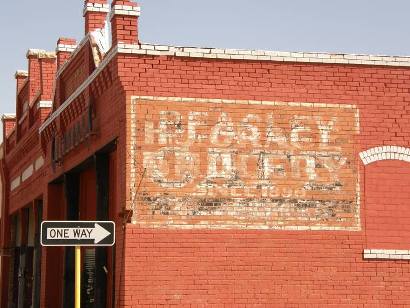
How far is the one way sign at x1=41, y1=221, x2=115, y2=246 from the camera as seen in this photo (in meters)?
10.2

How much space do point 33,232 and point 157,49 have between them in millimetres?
12688

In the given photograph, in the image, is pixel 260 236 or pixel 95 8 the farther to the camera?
pixel 95 8

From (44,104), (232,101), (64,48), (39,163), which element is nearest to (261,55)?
(232,101)

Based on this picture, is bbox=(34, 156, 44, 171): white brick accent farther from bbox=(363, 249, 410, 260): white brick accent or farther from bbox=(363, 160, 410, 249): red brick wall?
bbox=(363, 249, 410, 260): white brick accent

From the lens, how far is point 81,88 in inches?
653

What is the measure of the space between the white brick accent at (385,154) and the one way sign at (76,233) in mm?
5732

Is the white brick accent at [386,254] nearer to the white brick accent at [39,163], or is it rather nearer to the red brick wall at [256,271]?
the red brick wall at [256,271]

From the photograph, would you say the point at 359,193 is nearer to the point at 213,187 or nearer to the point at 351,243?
the point at 351,243

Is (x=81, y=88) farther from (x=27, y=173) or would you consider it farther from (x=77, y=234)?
(x=27, y=173)

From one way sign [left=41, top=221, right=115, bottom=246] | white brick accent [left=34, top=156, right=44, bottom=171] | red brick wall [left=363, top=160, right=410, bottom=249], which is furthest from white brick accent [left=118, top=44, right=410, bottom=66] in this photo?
white brick accent [left=34, top=156, right=44, bottom=171]

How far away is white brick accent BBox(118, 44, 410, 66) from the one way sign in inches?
172

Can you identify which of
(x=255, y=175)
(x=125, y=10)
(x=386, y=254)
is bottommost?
(x=386, y=254)

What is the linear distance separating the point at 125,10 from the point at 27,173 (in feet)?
37.9

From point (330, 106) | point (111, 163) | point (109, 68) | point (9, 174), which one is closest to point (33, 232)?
point (9, 174)
